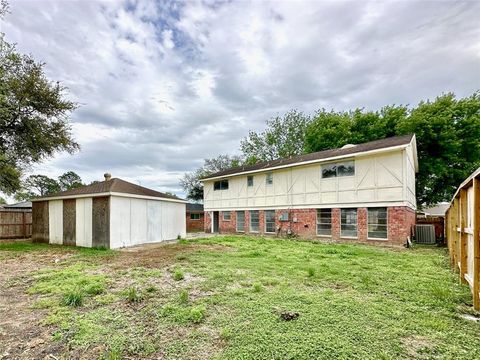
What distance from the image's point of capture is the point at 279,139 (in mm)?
33531

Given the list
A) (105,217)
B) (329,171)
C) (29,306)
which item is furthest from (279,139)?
(29,306)

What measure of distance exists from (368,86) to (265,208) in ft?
36.0

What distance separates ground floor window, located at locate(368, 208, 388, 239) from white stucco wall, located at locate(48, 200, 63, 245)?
1638cm

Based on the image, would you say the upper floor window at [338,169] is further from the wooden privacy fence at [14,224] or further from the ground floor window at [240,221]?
the wooden privacy fence at [14,224]

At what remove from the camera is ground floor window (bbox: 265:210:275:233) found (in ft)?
57.9

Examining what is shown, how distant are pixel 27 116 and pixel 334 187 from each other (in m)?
17.6

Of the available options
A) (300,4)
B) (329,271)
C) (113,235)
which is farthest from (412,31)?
(113,235)

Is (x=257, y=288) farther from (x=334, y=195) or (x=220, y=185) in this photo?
(x=220, y=185)

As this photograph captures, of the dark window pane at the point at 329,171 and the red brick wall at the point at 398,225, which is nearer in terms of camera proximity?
the red brick wall at the point at 398,225

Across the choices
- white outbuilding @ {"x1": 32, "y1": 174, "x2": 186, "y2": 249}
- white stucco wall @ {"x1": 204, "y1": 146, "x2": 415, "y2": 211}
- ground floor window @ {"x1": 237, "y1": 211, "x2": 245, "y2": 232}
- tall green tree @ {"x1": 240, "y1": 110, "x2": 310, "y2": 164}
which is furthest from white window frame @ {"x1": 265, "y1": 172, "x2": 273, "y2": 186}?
tall green tree @ {"x1": 240, "y1": 110, "x2": 310, "y2": 164}

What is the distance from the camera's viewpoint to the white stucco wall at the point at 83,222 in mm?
12242

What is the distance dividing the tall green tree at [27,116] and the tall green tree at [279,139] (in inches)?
875

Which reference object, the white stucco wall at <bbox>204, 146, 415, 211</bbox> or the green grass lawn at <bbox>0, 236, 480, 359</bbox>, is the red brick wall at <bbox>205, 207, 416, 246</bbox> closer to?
the white stucco wall at <bbox>204, 146, 415, 211</bbox>

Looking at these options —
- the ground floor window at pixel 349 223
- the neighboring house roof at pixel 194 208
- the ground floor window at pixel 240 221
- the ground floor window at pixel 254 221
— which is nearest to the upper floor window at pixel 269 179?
the ground floor window at pixel 254 221
